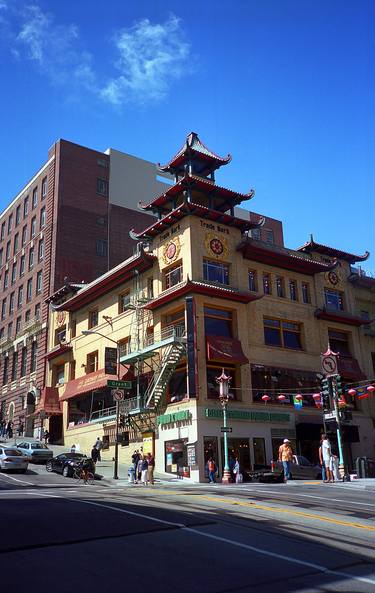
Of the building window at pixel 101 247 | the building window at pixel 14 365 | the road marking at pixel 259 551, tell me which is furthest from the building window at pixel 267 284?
the building window at pixel 14 365

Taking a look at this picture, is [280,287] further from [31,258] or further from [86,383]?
[31,258]

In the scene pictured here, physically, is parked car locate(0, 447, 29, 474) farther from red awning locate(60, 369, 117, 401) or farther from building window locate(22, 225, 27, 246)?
building window locate(22, 225, 27, 246)

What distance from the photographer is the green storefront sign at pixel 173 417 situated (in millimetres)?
36469

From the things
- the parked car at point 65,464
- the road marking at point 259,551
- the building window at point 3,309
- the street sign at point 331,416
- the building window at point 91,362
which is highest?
the building window at point 3,309

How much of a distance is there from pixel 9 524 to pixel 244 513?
5.71 m

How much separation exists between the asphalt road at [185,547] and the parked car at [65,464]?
57.4ft

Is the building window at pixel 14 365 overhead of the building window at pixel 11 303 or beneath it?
beneath

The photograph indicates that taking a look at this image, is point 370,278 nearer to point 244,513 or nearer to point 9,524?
point 244,513

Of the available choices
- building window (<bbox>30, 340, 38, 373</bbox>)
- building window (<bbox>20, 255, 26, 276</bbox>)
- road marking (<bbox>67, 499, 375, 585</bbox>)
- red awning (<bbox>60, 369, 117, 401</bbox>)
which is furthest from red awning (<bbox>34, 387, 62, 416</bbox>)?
road marking (<bbox>67, 499, 375, 585</bbox>)

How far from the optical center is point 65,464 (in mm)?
33406

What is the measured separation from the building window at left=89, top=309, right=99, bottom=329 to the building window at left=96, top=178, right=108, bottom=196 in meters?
20.6

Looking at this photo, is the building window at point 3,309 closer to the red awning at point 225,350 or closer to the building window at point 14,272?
the building window at point 14,272

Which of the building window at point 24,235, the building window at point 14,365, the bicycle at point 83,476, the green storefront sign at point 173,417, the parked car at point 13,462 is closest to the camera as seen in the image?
the bicycle at point 83,476

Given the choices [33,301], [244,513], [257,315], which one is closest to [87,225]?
[33,301]
